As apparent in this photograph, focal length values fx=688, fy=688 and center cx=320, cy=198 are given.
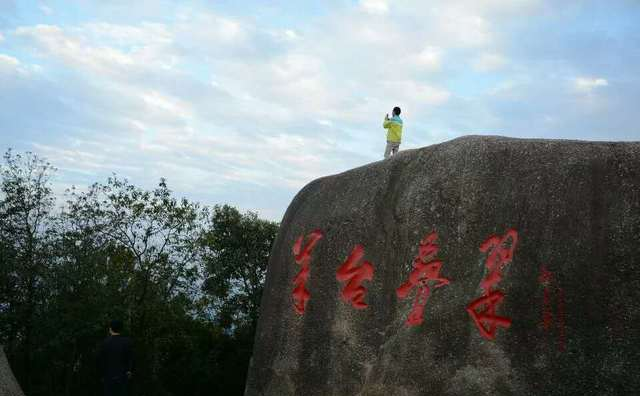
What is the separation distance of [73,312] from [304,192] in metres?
6.28

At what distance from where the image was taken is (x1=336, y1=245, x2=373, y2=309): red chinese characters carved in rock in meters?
7.40

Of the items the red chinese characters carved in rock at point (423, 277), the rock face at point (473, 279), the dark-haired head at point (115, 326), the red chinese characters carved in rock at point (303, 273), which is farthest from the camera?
the red chinese characters carved in rock at point (303, 273)

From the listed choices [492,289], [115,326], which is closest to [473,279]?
[492,289]

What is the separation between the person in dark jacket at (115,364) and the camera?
7430 mm

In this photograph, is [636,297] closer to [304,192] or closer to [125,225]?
[304,192]

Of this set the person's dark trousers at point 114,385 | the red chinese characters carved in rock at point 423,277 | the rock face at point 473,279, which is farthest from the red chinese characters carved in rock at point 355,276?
the person's dark trousers at point 114,385

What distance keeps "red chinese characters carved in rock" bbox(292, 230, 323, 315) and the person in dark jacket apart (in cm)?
194

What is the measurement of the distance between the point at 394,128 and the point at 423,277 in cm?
463

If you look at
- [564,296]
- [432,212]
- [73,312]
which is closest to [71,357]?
[73,312]

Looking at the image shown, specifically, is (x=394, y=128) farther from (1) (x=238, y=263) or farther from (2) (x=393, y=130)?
(1) (x=238, y=263)

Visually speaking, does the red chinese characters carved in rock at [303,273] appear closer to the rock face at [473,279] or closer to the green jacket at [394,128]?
the rock face at [473,279]

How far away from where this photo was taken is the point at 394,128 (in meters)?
11.1

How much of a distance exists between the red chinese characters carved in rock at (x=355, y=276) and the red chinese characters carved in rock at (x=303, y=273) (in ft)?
1.72

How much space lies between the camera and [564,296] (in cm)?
608
